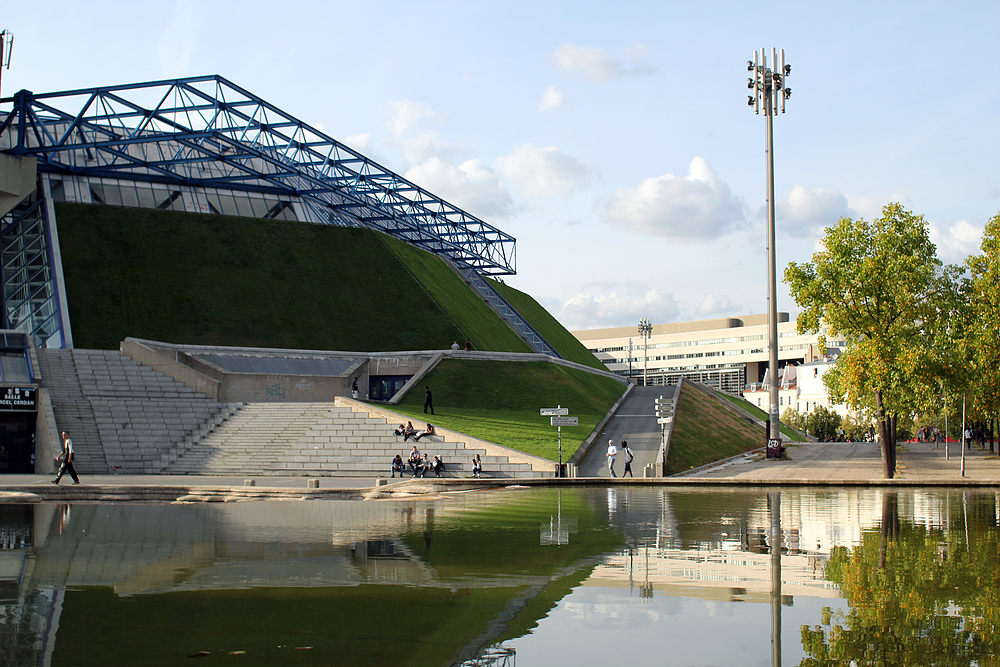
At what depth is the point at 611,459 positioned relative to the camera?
1284 inches

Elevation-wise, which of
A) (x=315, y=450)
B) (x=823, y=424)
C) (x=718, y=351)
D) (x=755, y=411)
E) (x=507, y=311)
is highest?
(x=718, y=351)

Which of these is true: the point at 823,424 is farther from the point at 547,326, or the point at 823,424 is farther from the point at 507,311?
the point at 507,311

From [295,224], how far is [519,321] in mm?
18893

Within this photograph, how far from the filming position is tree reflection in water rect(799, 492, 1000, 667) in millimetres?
6832

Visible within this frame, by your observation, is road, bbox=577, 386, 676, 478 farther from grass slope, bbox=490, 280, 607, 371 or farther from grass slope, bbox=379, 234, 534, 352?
grass slope, bbox=490, 280, 607, 371

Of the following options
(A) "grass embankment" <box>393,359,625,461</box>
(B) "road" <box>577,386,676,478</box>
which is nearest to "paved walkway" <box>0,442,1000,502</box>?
(B) "road" <box>577,386,676,478</box>

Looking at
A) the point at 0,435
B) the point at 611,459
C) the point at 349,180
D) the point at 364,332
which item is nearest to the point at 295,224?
the point at 349,180

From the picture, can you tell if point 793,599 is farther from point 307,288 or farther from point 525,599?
point 307,288

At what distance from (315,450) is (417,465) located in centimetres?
558

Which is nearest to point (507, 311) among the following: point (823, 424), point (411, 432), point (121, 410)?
point (411, 432)

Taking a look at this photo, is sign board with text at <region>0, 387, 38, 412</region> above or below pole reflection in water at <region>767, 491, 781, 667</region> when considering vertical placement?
above

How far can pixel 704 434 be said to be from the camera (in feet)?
136

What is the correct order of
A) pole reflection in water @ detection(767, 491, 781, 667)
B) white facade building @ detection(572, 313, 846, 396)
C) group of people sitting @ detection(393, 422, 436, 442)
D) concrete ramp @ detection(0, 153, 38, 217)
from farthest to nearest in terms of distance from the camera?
white facade building @ detection(572, 313, 846, 396) < concrete ramp @ detection(0, 153, 38, 217) < group of people sitting @ detection(393, 422, 436, 442) < pole reflection in water @ detection(767, 491, 781, 667)

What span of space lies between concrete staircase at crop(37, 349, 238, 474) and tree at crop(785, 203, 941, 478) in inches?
1071
